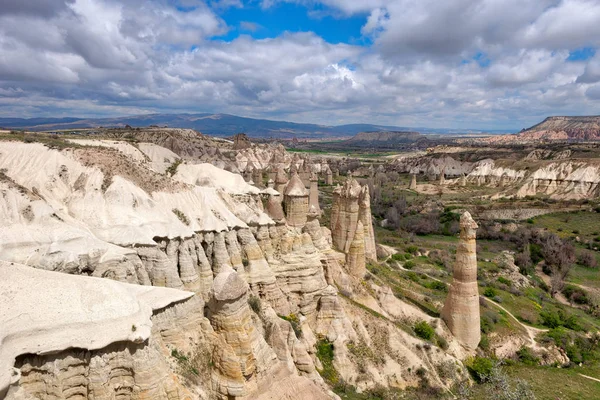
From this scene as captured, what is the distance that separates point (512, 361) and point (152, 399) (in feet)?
80.9

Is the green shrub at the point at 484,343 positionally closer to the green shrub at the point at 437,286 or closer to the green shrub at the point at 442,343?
the green shrub at the point at 442,343

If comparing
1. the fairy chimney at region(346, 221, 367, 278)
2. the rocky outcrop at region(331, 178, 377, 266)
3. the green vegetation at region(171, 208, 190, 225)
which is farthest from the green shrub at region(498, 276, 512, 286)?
the green vegetation at region(171, 208, 190, 225)

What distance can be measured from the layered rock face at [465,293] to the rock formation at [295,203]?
11.0 meters

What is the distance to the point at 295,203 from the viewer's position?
92.1 ft

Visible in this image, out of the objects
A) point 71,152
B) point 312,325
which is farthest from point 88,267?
point 312,325

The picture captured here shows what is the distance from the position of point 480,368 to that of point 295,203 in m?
15.7

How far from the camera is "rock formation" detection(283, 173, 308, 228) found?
91.7ft

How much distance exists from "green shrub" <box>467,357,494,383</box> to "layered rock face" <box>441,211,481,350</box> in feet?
4.16

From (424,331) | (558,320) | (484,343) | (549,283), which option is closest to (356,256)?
(424,331)

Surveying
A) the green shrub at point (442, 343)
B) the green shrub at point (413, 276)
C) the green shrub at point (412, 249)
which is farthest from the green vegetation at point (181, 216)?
the green shrub at point (412, 249)

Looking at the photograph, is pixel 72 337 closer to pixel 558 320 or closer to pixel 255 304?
pixel 255 304

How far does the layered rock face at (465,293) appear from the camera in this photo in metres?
23.4

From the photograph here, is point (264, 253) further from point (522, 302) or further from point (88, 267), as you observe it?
point (522, 302)

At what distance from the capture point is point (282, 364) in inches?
519
